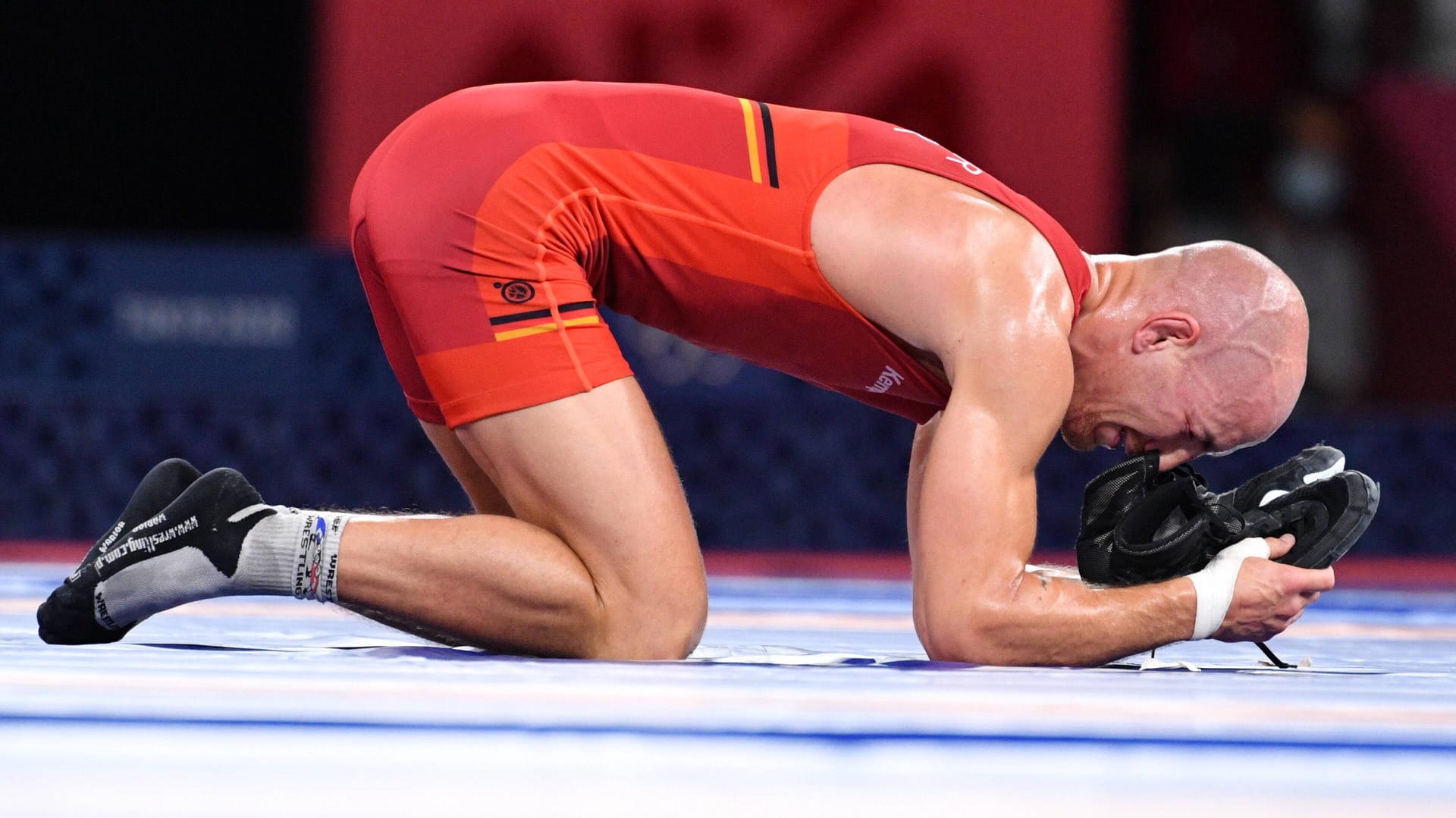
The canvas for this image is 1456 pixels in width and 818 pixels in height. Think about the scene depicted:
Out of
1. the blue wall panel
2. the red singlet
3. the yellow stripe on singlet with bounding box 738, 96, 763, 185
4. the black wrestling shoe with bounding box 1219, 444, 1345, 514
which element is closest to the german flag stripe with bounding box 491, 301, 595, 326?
the red singlet

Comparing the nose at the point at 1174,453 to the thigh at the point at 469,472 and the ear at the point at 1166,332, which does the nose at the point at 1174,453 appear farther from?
the thigh at the point at 469,472

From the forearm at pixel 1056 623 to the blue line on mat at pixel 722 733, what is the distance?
0.55m

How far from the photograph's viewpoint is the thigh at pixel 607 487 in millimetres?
2113

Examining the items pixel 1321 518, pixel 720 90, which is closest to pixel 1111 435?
pixel 1321 518

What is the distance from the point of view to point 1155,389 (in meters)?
2.29

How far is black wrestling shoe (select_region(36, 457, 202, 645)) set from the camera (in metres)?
2.11

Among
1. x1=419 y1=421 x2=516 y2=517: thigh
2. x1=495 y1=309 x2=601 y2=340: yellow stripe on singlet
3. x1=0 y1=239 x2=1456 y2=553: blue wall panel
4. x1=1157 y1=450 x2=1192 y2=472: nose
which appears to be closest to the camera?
x1=495 y1=309 x2=601 y2=340: yellow stripe on singlet

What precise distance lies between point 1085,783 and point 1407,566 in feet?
12.3

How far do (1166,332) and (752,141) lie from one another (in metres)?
0.64

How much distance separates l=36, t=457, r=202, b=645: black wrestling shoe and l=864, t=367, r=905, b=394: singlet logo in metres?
0.98

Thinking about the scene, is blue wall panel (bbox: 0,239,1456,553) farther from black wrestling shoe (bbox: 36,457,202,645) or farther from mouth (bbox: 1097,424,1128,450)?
black wrestling shoe (bbox: 36,457,202,645)

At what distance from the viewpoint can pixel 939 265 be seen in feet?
6.94

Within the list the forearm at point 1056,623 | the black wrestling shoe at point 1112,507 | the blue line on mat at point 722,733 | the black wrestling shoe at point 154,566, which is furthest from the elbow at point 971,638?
the black wrestling shoe at point 154,566

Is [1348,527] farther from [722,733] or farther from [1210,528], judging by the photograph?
[722,733]
